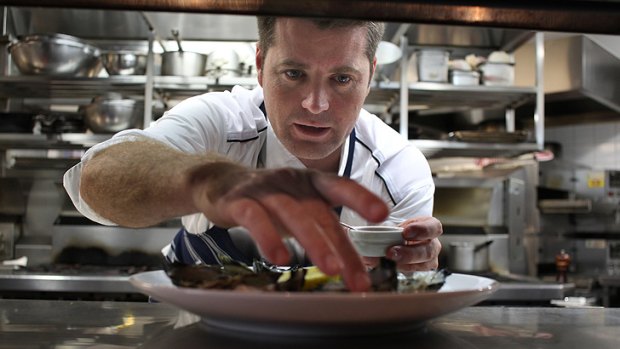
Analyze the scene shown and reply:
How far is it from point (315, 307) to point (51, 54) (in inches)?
132

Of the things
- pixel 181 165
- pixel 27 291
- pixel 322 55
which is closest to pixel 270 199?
pixel 181 165

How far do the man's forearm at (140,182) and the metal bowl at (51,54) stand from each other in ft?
9.04

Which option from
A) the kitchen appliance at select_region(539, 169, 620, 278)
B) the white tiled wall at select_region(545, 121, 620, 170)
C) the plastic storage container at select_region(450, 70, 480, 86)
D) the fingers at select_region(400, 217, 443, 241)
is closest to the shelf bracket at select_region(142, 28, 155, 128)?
the plastic storage container at select_region(450, 70, 480, 86)

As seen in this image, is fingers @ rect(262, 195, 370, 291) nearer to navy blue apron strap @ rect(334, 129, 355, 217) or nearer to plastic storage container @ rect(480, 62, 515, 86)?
navy blue apron strap @ rect(334, 129, 355, 217)

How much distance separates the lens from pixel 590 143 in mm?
6352

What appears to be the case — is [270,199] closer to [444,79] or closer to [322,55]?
[322,55]

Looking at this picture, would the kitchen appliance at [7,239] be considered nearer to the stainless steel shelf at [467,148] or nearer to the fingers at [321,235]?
the stainless steel shelf at [467,148]

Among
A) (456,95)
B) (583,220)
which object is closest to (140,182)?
(456,95)

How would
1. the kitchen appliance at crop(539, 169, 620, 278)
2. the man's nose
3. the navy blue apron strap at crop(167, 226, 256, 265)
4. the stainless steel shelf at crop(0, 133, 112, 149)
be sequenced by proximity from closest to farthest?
the man's nose → the navy blue apron strap at crop(167, 226, 256, 265) → the stainless steel shelf at crop(0, 133, 112, 149) → the kitchen appliance at crop(539, 169, 620, 278)

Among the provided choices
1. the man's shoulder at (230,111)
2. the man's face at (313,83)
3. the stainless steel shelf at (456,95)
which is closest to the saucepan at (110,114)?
the stainless steel shelf at (456,95)

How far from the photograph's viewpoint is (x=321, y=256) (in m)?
0.56

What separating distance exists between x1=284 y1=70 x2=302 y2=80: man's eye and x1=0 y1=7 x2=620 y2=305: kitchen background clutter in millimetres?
2223

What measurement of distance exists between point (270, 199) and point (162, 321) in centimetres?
39

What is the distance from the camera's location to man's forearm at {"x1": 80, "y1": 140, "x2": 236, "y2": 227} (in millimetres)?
739
